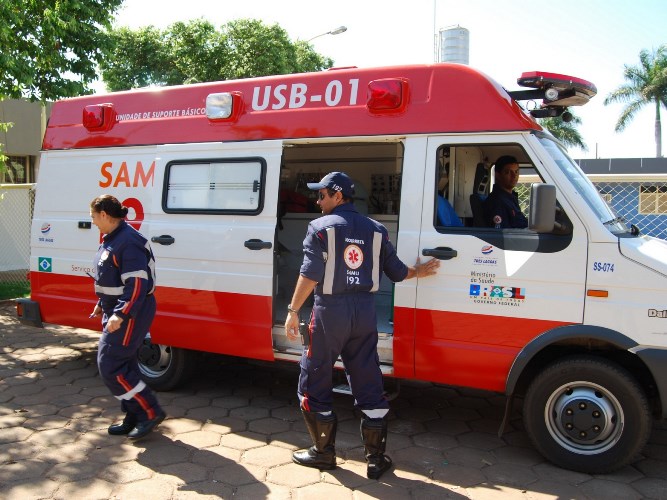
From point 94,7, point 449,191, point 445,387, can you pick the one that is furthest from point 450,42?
point 94,7

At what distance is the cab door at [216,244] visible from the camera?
483 centimetres

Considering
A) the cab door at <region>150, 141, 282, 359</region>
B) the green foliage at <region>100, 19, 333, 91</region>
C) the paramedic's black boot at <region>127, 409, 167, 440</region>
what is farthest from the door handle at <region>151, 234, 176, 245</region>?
the green foliage at <region>100, 19, 333, 91</region>

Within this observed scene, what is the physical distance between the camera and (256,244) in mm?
4801

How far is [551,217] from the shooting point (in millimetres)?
3760

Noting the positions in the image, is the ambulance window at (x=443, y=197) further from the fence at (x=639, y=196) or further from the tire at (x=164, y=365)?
the tire at (x=164, y=365)

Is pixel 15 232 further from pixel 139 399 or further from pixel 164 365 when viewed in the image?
→ pixel 139 399

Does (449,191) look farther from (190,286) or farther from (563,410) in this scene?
(190,286)

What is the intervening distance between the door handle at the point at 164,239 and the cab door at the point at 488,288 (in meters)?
2.21

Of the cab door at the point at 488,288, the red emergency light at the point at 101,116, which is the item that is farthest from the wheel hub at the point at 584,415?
the red emergency light at the point at 101,116

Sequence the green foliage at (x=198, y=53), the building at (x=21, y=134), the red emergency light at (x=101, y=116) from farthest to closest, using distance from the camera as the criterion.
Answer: the green foliage at (x=198, y=53)
the building at (x=21, y=134)
the red emergency light at (x=101, y=116)

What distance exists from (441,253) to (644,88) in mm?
38170

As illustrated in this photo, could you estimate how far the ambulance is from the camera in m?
3.83

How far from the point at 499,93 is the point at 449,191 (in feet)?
2.79

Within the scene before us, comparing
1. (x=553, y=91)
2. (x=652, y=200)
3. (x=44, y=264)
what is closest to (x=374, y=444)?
(x=553, y=91)
